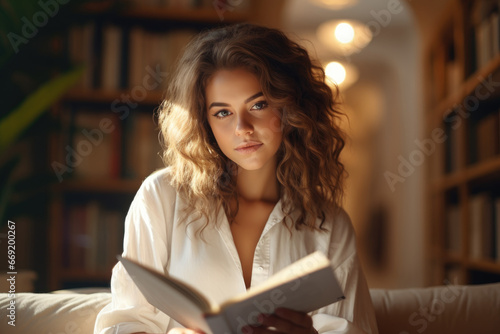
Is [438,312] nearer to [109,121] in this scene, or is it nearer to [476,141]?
[476,141]

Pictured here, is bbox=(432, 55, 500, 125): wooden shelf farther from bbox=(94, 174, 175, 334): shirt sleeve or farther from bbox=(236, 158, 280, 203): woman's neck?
bbox=(94, 174, 175, 334): shirt sleeve

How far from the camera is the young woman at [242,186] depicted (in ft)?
4.21

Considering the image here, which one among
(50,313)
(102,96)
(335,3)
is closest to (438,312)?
(50,313)

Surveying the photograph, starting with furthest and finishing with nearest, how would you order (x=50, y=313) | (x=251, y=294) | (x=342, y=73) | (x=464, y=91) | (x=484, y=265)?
1. (x=342, y=73)
2. (x=464, y=91)
3. (x=484, y=265)
4. (x=50, y=313)
5. (x=251, y=294)

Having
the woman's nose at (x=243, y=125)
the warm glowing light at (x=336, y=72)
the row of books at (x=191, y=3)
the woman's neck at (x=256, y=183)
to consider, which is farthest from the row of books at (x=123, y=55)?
the warm glowing light at (x=336, y=72)

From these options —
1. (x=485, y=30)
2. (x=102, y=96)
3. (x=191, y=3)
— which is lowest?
(x=102, y=96)

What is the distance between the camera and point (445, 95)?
3242 millimetres

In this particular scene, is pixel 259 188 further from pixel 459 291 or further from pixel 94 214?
pixel 94 214

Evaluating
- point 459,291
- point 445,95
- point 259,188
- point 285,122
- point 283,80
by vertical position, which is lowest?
point 459,291

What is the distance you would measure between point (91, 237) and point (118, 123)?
1.81 ft

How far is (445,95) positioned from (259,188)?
7.12ft

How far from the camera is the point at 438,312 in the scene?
4.56 feet

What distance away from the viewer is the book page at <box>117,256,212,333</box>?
852 mm

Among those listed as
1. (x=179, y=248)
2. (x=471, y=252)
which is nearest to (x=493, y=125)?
(x=471, y=252)
